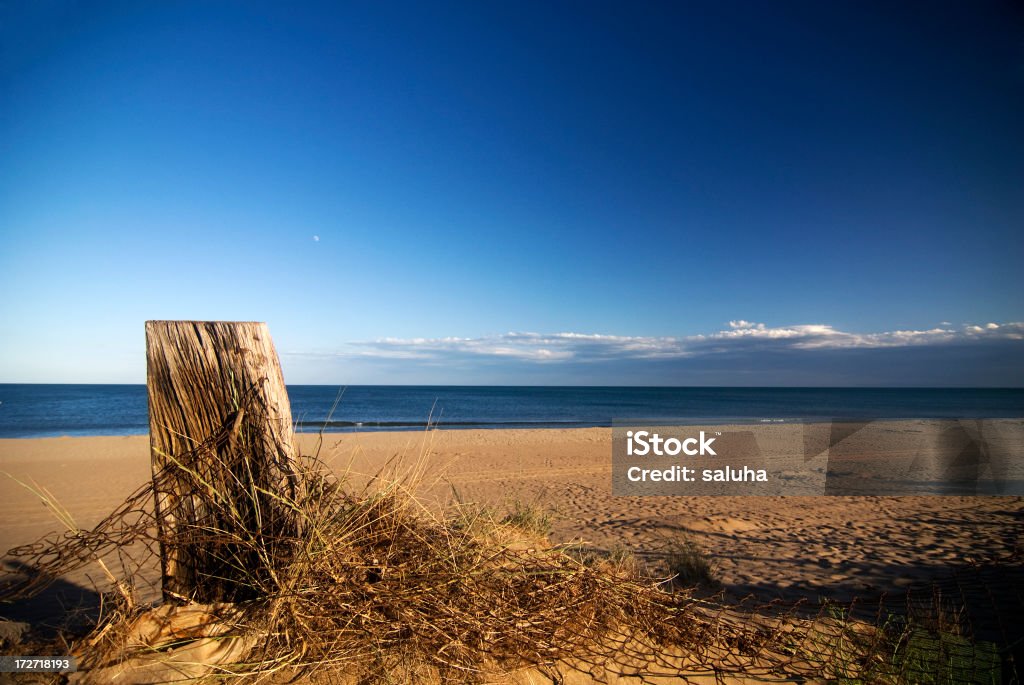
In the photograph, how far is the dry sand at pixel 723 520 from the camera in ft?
17.6

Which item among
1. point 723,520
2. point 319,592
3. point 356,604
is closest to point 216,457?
point 319,592

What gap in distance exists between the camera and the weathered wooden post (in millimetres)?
2395

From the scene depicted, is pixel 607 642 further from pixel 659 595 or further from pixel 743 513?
pixel 743 513

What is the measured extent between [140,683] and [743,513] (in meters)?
8.76

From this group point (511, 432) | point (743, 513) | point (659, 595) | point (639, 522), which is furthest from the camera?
point (511, 432)

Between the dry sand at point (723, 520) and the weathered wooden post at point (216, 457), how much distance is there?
0.42 meters

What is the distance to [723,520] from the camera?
808cm

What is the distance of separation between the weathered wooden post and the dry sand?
0.42 m

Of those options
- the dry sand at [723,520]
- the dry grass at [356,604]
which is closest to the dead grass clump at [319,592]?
the dry grass at [356,604]

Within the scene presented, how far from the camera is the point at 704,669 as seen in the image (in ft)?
8.89

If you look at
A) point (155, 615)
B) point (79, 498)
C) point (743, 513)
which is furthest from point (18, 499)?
point (743, 513)

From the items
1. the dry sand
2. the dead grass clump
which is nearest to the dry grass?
the dead grass clump

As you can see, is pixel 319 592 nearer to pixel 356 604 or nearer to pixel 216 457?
pixel 356 604

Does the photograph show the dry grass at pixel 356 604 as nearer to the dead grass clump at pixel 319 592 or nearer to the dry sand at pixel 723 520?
the dead grass clump at pixel 319 592
